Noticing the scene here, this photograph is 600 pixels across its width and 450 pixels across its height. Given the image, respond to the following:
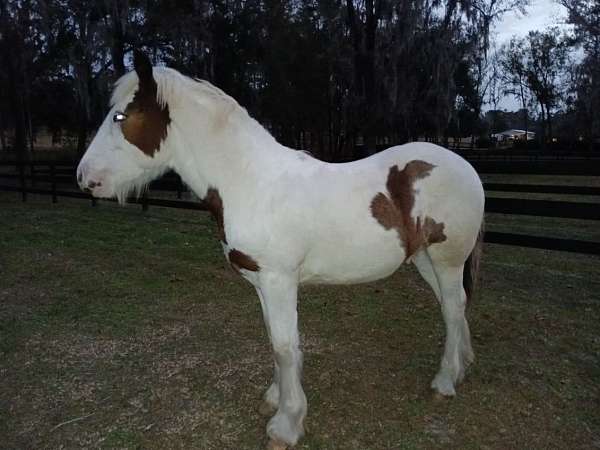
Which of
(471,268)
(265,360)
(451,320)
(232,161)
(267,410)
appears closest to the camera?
(232,161)

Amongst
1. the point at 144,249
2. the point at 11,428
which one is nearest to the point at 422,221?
the point at 11,428

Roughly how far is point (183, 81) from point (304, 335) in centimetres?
229

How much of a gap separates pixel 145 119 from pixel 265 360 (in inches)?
76.8

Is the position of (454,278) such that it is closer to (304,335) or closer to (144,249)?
(304,335)

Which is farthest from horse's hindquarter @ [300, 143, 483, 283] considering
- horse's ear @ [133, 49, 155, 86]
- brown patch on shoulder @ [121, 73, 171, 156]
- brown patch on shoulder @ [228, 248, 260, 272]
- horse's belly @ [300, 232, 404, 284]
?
horse's ear @ [133, 49, 155, 86]

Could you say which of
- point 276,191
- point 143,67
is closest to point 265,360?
point 276,191

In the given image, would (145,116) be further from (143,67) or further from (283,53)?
(283,53)

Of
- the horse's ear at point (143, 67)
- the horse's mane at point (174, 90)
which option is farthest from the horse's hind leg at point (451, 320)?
the horse's ear at point (143, 67)

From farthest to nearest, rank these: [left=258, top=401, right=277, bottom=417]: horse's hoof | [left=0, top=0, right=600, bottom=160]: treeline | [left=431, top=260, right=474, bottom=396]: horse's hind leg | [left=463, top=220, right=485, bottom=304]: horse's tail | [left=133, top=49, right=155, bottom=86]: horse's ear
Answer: [left=0, top=0, right=600, bottom=160]: treeline < [left=463, top=220, right=485, bottom=304]: horse's tail < [left=431, top=260, right=474, bottom=396]: horse's hind leg < [left=258, top=401, right=277, bottom=417]: horse's hoof < [left=133, top=49, right=155, bottom=86]: horse's ear

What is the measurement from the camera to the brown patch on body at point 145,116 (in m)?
2.13

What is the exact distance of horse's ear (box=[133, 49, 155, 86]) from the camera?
2.06 metres

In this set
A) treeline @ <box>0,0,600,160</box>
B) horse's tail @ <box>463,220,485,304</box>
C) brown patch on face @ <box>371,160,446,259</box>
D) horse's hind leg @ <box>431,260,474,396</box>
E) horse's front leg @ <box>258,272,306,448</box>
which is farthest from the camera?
treeline @ <box>0,0,600,160</box>

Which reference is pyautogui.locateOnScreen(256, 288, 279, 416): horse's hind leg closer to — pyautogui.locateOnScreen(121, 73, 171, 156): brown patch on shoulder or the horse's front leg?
the horse's front leg

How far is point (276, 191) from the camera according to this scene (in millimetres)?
2162
